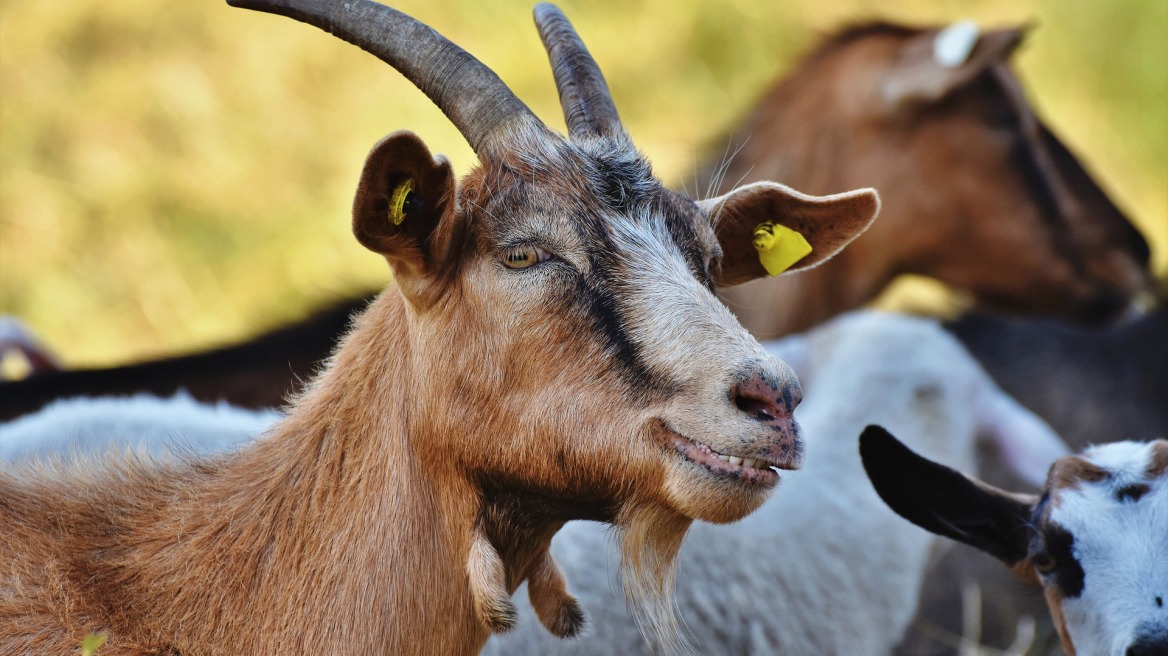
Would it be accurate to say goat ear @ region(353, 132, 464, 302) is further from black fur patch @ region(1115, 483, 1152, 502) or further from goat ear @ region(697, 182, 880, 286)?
black fur patch @ region(1115, 483, 1152, 502)

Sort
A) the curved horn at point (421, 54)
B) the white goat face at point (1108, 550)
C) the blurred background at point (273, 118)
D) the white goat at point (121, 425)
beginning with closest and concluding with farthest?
the curved horn at point (421, 54)
the white goat face at point (1108, 550)
the white goat at point (121, 425)
the blurred background at point (273, 118)

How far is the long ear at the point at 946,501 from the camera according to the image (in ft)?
11.4

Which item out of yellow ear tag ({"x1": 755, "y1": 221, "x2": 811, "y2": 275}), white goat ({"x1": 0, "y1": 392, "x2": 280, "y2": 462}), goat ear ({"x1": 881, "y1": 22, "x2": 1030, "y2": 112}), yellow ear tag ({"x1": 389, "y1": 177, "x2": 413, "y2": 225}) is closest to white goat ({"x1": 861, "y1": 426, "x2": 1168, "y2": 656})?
yellow ear tag ({"x1": 755, "y1": 221, "x2": 811, "y2": 275})

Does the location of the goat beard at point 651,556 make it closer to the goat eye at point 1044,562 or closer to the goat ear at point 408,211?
the goat ear at point 408,211

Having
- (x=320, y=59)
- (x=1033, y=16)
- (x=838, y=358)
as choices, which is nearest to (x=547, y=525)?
(x=838, y=358)

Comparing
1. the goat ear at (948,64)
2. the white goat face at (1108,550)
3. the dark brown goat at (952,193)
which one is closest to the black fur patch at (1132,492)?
the white goat face at (1108,550)

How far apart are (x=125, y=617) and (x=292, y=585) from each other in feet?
1.18

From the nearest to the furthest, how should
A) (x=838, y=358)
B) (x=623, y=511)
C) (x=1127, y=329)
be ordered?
(x=623, y=511) → (x=838, y=358) → (x=1127, y=329)

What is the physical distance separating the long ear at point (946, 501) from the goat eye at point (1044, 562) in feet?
0.36

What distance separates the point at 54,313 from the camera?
823 cm

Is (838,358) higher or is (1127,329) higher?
(838,358)

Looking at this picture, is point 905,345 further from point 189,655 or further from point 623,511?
point 189,655

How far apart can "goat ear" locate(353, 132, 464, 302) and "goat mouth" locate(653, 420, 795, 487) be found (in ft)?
1.99

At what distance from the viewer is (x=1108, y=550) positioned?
3.32 meters
